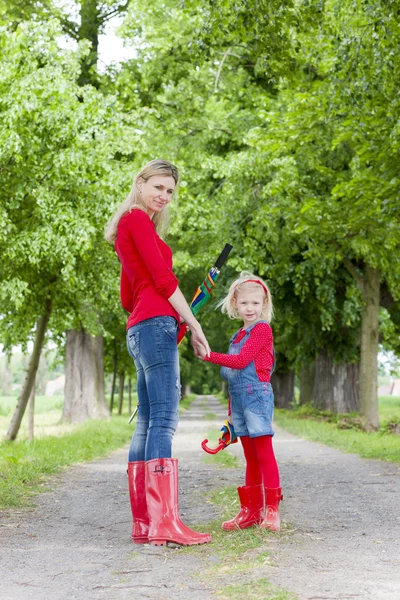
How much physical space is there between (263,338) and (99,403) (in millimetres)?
18084

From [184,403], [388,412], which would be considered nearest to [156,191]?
[388,412]

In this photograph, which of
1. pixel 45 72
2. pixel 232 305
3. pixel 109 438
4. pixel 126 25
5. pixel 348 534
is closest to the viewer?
pixel 348 534

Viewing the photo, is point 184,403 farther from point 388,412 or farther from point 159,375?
point 159,375

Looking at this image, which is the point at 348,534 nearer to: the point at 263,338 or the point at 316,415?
the point at 263,338

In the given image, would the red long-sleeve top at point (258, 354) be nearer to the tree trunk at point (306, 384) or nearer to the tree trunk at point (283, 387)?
the tree trunk at point (306, 384)

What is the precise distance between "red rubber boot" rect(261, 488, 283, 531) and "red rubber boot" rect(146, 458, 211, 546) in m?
0.42

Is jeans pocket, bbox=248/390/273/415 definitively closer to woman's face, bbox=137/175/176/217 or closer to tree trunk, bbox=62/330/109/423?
woman's face, bbox=137/175/176/217

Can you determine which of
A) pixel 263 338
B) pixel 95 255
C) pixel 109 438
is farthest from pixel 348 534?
pixel 109 438

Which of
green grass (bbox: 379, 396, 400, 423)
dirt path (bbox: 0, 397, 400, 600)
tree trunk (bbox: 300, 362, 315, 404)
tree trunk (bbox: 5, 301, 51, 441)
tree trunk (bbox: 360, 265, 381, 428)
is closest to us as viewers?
dirt path (bbox: 0, 397, 400, 600)

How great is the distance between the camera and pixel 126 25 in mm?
20781

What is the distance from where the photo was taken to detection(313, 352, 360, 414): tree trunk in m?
22.0

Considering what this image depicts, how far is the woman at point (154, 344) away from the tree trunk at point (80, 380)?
54.9 ft

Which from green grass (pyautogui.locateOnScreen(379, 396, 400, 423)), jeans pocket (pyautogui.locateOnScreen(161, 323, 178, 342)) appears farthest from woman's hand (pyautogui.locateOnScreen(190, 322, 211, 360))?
green grass (pyautogui.locateOnScreen(379, 396, 400, 423))

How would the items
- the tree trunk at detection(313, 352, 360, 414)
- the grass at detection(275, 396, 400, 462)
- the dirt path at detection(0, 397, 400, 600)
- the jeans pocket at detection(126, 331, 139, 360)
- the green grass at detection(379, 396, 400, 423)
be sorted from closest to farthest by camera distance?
the dirt path at detection(0, 397, 400, 600) → the jeans pocket at detection(126, 331, 139, 360) → the grass at detection(275, 396, 400, 462) → the green grass at detection(379, 396, 400, 423) → the tree trunk at detection(313, 352, 360, 414)
